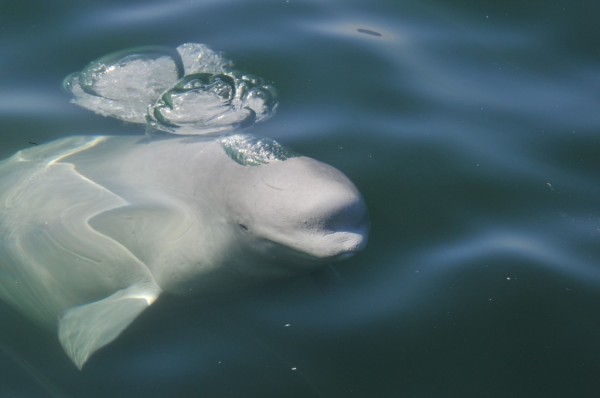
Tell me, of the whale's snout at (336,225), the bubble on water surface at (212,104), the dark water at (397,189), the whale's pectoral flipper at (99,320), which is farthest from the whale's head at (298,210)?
the bubble on water surface at (212,104)

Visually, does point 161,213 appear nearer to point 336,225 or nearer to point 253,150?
point 253,150

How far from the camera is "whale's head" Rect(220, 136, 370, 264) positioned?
4719 mm

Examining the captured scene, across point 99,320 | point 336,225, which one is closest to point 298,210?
point 336,225

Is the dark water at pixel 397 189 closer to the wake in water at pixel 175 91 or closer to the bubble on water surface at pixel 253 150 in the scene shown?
the wake in water at pixel 175 91

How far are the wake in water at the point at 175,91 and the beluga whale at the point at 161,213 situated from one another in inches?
0.7

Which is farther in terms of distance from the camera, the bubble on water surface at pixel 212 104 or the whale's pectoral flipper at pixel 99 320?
the bubble on water surface at pixel 212 104

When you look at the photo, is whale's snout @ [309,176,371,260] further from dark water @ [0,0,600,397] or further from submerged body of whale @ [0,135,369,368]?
dark water @ [0,0,600,397]

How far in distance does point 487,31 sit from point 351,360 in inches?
161

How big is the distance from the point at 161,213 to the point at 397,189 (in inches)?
67.3

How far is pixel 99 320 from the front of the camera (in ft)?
16.7

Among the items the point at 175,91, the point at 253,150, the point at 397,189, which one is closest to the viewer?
the point at 253,150

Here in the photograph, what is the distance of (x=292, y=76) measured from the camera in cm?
677

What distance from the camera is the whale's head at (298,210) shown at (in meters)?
4.72

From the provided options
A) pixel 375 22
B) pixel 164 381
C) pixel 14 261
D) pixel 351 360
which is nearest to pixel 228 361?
pixel 164 381
